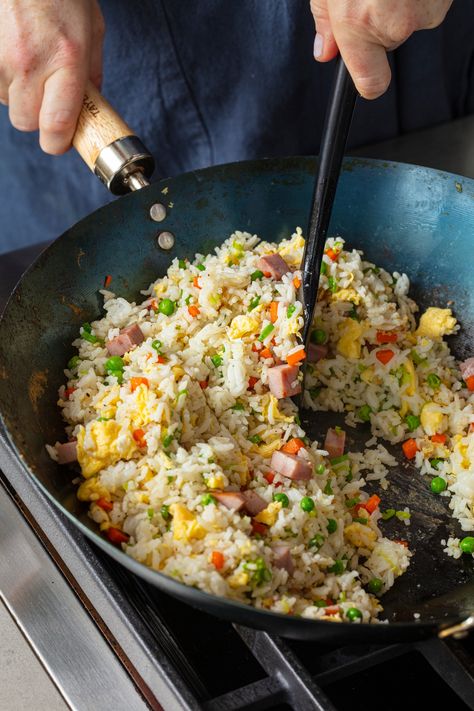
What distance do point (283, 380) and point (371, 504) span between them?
331mm

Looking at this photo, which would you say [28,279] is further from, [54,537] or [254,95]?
[254,95]

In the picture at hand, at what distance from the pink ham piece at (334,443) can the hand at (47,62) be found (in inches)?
36.8

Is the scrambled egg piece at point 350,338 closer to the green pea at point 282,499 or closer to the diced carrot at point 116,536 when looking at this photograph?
the green pea at point 282,499

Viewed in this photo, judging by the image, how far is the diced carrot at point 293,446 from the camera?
1.68 meters

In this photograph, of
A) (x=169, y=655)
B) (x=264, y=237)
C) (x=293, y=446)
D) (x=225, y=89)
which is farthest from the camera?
(x=225, y=89)

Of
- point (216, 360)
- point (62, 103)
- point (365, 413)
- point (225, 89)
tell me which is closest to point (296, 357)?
point (216, 360)

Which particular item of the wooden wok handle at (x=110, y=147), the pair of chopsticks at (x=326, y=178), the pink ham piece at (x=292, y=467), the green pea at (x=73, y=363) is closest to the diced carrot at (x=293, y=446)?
the pink ham piece at (x=292, y=467)

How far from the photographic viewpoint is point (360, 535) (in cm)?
163

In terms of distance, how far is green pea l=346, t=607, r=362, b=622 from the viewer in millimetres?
1385

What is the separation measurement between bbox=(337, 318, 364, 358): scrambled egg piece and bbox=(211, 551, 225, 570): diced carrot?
75cm

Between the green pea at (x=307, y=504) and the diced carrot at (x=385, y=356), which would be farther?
the diced carrot at (x=385, y=356)

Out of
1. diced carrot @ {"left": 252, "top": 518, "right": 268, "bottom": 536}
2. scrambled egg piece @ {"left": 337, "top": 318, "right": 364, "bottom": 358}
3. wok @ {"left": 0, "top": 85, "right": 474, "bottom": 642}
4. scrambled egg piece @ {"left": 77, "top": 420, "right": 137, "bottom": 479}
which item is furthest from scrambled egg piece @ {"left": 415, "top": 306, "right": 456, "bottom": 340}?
scrambled egg piece @ {"left": 77, "top": 420, "right": 137, "bottom": 479}

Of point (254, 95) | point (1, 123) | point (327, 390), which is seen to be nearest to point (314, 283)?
point (327, 390)

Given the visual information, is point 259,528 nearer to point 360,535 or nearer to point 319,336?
point 360,535
